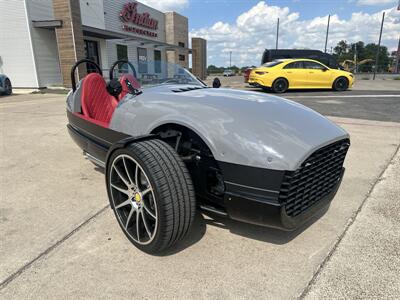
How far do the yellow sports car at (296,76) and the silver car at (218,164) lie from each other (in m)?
10.2

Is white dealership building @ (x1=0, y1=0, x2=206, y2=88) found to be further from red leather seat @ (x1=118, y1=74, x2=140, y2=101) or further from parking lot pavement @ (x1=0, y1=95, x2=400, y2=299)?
parking lot pavement @ (x1=0, y1=95, x2=400, y2=299)

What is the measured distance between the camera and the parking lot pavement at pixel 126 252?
1.69 metres

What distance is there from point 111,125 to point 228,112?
4.01 ft

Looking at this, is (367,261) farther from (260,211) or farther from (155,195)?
(155,195)

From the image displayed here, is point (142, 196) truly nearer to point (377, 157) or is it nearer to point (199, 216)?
point (199, 216)

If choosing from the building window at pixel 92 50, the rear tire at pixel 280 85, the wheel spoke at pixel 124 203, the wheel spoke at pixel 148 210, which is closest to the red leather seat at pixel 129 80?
the wheel spoke at pixel 124 203

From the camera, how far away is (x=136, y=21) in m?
24.2

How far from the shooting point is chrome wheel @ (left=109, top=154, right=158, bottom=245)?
76.0 inches

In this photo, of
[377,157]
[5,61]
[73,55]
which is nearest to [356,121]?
[377,157]

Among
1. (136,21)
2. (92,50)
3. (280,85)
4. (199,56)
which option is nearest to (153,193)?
(280,85)

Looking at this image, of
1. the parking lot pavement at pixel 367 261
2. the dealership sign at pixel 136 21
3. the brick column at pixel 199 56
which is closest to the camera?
the parking lot pavement at pixel 367 261

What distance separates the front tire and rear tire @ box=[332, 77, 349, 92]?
12.9 m

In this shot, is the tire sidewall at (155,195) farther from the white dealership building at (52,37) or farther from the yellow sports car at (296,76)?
the white dealership building at (52,37)

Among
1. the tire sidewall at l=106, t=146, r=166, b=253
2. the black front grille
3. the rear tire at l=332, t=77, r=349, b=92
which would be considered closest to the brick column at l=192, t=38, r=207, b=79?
the rear tire at l=332, t=77, r=349, b=92
